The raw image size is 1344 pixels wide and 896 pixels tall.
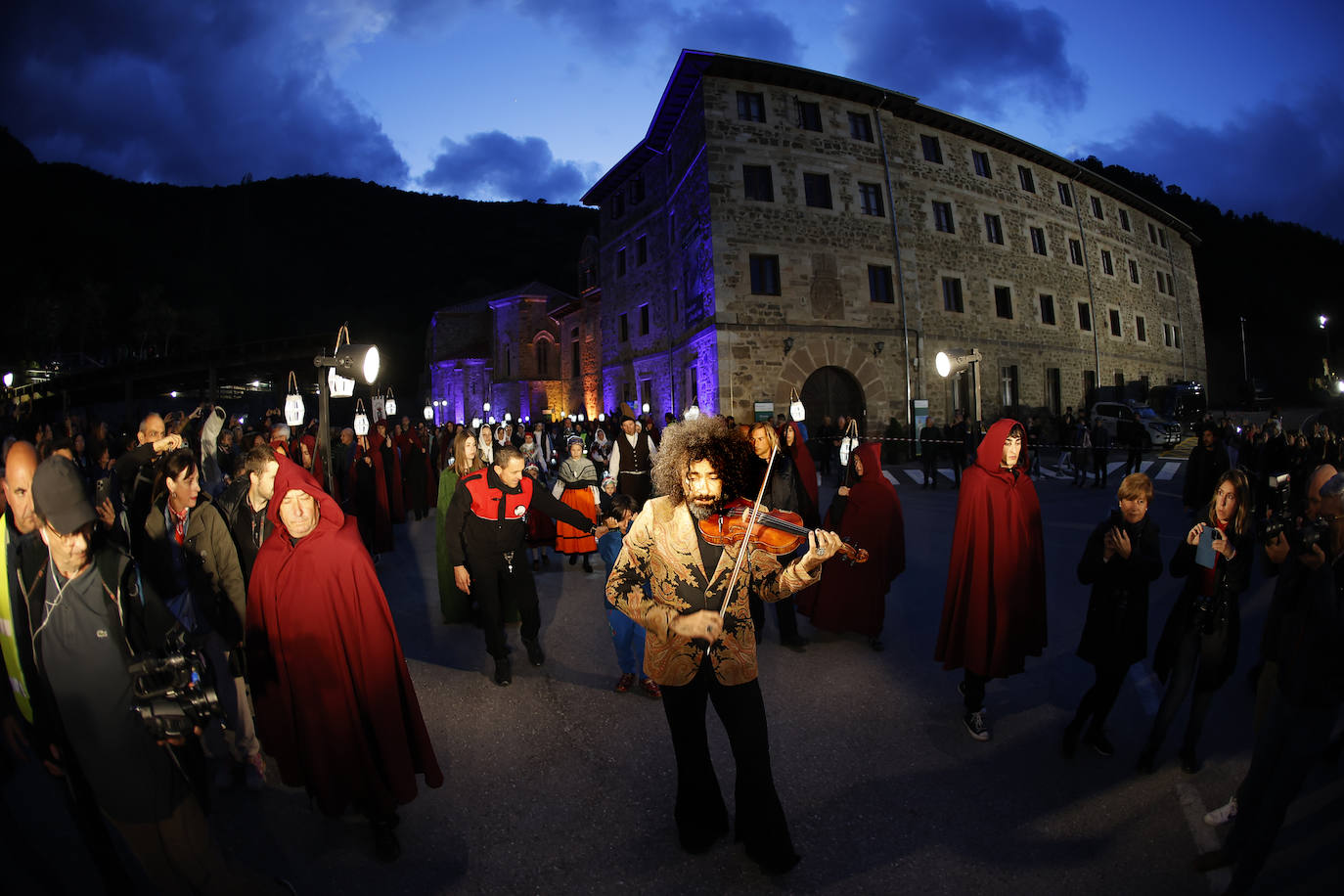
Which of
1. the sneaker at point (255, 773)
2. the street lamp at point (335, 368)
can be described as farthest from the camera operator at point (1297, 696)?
the street lamp at point (335, 368)

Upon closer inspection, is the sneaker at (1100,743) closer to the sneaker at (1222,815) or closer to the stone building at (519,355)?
the sneaker at (1222,815)

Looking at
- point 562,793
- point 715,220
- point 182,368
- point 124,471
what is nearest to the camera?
point 562,793

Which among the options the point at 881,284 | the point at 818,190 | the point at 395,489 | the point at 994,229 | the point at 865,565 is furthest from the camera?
the point at 994,229

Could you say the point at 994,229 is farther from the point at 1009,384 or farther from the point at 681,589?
the point at 681,589

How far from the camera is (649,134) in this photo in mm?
24375

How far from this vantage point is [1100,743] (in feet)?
11.8

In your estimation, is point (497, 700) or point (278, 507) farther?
point (497, 700)

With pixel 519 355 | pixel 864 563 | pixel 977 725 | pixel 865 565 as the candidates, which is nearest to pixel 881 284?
pixel 864 563

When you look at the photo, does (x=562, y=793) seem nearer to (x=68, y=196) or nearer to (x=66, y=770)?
(x=66, y=770)

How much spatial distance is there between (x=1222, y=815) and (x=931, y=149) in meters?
26.2

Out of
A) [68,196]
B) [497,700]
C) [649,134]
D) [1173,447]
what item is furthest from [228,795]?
[68,196]

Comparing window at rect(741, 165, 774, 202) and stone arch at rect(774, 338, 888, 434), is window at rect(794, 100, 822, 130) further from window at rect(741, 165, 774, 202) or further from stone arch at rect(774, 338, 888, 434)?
stone arch at rect(774, 338, 888, 434)

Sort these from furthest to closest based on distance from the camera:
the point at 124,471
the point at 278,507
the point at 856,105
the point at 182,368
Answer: the point at 182,368
the point at 856,105
the point at 124,471
the point at 278,507

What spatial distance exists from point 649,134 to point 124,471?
76.5 feet
